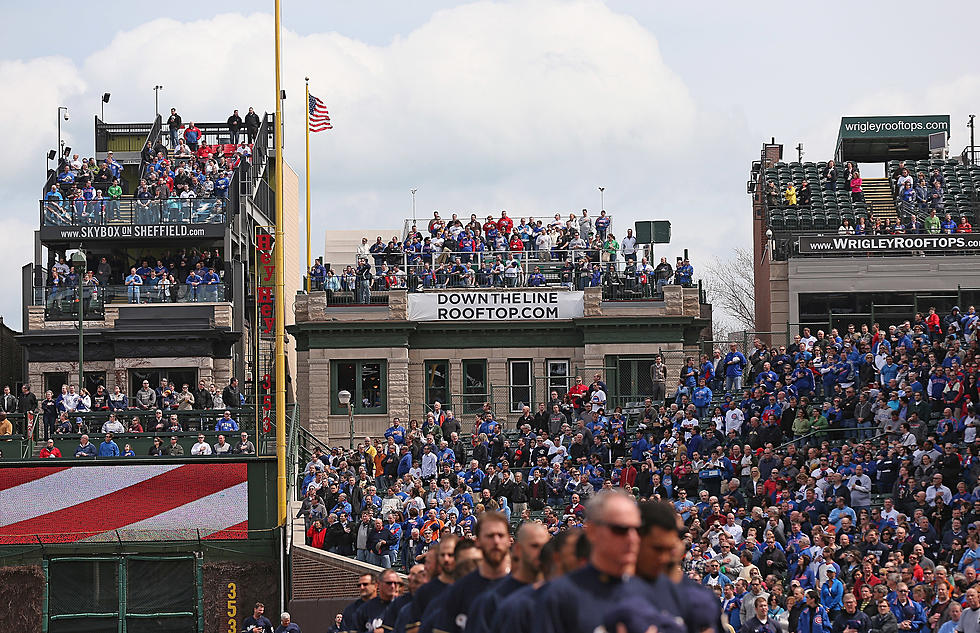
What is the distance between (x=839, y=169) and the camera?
46094 mm

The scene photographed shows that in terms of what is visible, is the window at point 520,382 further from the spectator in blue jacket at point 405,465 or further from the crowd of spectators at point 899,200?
the spectator in blue jacket at point 405,465

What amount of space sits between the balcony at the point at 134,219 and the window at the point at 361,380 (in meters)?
6.89

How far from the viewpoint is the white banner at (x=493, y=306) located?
139 ft

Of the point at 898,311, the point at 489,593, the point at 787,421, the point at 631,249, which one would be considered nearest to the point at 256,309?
the point at 631,249

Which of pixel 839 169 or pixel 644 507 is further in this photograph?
pixel 839 169

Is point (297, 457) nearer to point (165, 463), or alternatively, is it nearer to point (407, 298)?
point (165, 463)

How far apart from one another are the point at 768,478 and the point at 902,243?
17.4m

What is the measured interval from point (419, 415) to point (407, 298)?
10.7 feet

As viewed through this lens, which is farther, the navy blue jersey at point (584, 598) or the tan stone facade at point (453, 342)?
the tan stone facade at point (453, 342)

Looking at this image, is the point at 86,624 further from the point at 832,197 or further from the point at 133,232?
the point at 832,197

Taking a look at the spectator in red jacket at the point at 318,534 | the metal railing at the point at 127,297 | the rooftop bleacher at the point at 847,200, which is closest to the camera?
the spectator in red jacket at the point at 318,534

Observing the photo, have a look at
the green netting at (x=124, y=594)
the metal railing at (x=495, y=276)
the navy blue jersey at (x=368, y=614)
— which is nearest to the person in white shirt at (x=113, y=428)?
the green netting at (x=124, y=594)

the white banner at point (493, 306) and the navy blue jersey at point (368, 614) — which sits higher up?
the white banner at point (493, 306)

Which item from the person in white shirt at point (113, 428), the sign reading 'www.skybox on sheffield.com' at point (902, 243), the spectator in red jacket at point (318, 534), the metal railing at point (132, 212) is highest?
the metal railing at point (132, 212)
